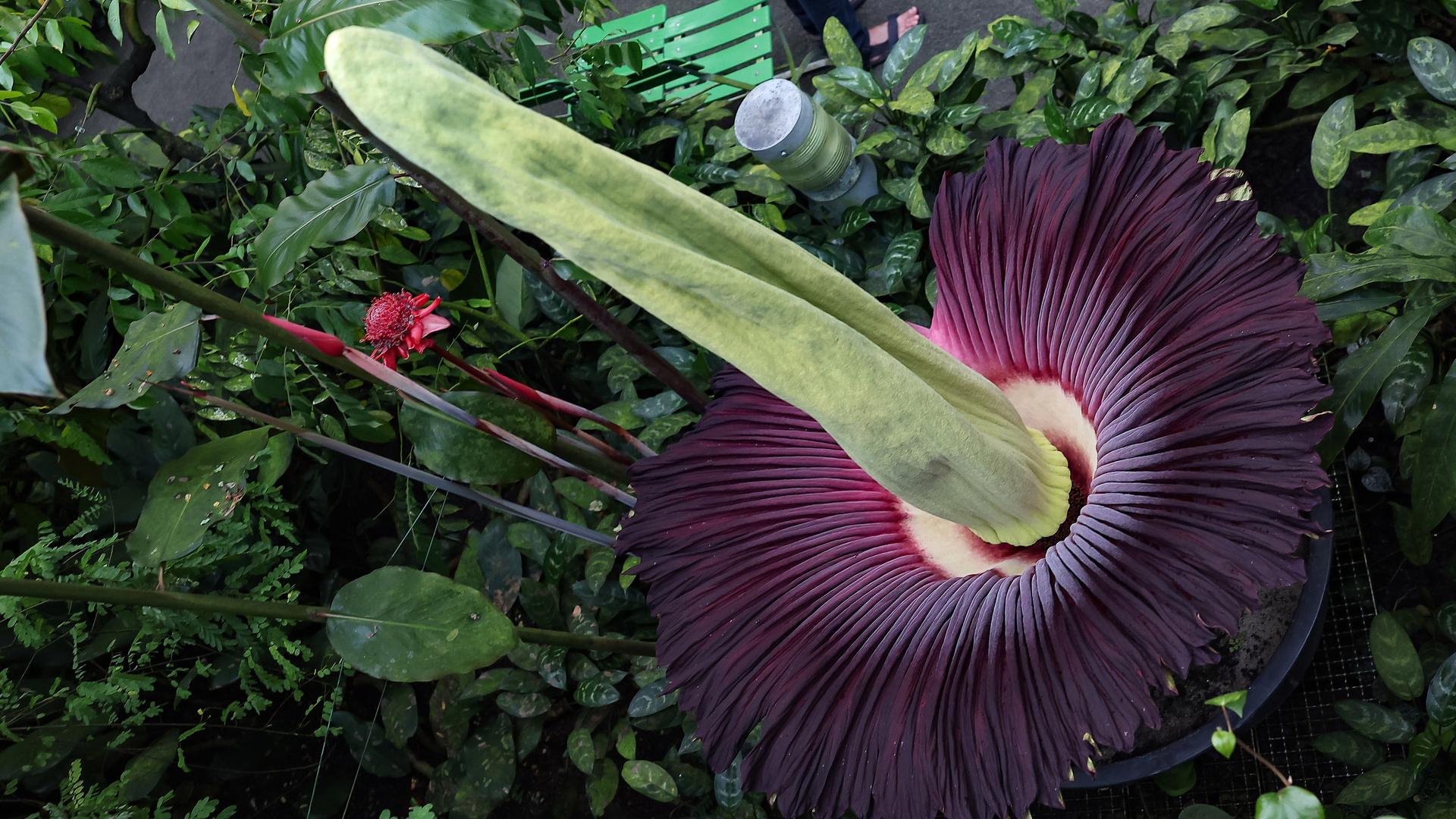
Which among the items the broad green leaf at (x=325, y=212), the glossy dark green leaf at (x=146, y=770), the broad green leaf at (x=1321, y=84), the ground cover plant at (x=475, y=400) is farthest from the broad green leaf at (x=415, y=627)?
the broad green leaf at (x=1321, y=84)

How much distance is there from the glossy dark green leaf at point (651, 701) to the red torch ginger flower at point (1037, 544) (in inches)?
15.8

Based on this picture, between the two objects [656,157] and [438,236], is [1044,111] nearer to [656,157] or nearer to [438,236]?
[656,157]

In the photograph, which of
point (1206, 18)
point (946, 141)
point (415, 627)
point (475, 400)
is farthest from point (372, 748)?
point (1206, 18)

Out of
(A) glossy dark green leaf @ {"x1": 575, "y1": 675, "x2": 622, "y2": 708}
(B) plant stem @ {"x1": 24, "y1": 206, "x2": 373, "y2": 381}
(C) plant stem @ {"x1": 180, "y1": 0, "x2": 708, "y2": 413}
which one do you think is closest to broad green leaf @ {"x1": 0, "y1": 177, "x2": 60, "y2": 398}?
(B) plant stem @ {"x1": 24, "y1": 206, "x2": 373, "y2": 381}

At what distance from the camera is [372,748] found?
164 cm

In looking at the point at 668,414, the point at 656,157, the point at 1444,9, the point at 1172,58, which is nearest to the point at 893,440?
the point at 668,414

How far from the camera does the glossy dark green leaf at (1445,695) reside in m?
1.03

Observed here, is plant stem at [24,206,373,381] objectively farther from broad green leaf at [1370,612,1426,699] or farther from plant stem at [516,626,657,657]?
broad green leaf at [1370,612,1426,699]

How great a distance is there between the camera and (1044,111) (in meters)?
1.42

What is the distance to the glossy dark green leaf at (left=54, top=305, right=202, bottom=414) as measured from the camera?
917mm

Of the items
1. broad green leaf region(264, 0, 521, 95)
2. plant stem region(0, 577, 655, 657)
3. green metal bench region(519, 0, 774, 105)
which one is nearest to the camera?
broad green leaf region(264, 0, 521, 95)

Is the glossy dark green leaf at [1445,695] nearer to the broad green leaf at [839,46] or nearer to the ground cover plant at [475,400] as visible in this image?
the ground cover plant at [475,400]

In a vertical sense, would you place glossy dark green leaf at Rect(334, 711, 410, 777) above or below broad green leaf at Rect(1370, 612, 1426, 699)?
below

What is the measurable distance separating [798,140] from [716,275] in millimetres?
870
